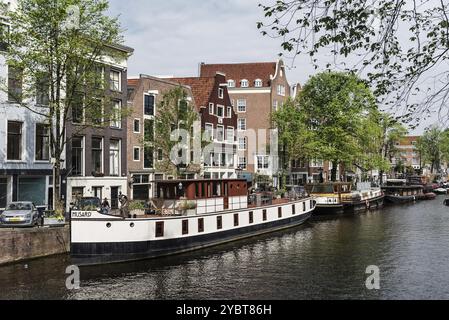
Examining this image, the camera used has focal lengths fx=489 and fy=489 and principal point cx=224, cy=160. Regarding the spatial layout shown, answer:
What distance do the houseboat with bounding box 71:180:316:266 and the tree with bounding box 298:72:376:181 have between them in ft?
72.2

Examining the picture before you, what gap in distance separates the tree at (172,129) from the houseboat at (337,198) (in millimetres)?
15435

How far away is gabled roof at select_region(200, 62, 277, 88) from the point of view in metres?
80.0

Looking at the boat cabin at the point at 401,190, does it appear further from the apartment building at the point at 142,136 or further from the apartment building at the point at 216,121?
the apartment building at the point at 142,136

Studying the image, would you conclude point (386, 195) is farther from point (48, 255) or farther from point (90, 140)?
point (48, 255)

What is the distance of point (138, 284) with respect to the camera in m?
21.5

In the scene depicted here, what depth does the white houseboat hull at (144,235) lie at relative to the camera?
25.0 meters

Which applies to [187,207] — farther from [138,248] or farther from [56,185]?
[56,185]

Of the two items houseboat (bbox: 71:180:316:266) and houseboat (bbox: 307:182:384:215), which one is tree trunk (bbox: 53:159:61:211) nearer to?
houseboat (bbox: 71:180:316:266)

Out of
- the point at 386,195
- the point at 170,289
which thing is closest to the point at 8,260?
the point at 170,289

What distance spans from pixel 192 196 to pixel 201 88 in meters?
32.8

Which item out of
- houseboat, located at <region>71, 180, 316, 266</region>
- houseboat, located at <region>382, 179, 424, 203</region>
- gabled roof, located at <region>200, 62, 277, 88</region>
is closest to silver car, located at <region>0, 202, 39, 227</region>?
houseboat, located at <region>71, 180, 316, 266</region>

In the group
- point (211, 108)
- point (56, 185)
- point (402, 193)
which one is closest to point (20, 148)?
point (56, 185)

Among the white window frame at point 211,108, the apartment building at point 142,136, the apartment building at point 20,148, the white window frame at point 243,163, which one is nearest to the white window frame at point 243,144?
the white window frame at point 243,163

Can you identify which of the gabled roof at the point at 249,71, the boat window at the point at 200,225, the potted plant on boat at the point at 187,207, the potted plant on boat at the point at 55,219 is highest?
the gabled roof at the point at 249,71
